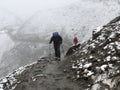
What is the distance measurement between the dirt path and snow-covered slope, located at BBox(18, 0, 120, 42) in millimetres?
17143

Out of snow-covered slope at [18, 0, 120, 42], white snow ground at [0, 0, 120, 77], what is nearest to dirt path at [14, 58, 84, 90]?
white snow ground at [0, 0, 120, 77]

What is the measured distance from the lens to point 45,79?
1330 centimetres

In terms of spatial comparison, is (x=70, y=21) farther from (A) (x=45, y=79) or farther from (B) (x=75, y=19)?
(A) (x=45, y=79)

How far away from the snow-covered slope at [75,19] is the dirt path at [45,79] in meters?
17.1

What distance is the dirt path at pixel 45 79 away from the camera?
12.4 metres

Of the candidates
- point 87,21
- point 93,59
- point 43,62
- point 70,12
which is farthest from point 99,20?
point 93,59

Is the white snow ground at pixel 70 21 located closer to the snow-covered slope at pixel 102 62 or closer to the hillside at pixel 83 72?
the hillside at pixel 83 72

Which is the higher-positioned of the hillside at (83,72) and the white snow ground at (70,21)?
the white snow ground at (70,21)

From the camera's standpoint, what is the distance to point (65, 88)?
12.0 metres

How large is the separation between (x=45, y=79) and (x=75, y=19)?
2507 cm

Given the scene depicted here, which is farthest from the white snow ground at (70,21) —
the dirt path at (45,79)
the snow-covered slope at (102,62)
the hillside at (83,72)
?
the snow-covered slope at (102,62)

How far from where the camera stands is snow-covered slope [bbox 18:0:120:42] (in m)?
34.6

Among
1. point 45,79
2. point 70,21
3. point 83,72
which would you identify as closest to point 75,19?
point 70,21

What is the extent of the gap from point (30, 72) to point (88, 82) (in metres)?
3.77
